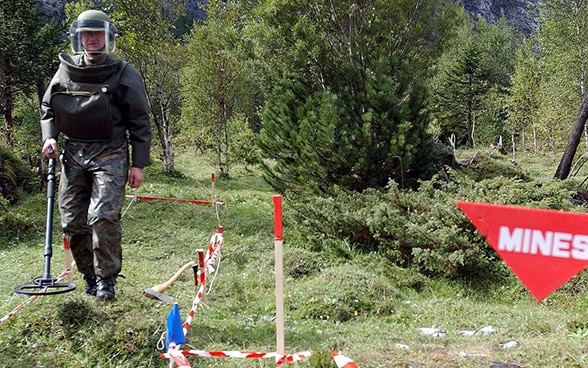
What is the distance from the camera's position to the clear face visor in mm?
3781

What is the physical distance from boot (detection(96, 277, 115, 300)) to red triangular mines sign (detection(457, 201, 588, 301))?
281cm

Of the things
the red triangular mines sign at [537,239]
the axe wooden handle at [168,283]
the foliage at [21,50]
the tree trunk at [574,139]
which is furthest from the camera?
the foliage at [21,50]

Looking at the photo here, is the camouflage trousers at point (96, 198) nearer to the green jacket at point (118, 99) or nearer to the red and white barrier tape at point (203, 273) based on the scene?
the green jacket at point (118, 99)

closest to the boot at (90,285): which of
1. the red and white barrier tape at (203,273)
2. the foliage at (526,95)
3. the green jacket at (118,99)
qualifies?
the red and white barrier tape at (203,273)

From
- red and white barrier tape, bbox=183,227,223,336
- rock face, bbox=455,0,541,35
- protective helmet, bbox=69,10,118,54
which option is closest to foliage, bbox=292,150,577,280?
red and white barrier tape, bbox=183,227,223,336

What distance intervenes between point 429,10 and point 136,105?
10.7 metres

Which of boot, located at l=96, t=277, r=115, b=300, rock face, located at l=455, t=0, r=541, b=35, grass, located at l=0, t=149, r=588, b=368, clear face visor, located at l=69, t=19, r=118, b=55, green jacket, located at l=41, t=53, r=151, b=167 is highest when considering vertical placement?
rock face, located at l=455, t=0, r=541, b=35

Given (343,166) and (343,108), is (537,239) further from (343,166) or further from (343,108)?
(343,108)

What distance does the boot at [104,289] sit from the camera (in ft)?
12.5

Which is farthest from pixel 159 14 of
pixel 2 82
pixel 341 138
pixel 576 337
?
Result: pixel 576 337

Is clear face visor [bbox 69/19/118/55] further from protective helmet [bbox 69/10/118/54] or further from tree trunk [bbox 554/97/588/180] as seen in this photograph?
tree trunk [bbox 554/97/588/180]

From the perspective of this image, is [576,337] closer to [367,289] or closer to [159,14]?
[367,289]

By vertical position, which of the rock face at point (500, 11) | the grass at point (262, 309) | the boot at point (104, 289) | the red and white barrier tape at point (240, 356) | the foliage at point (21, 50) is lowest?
the grass at point (262, 309)

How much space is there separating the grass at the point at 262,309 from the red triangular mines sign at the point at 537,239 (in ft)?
2.87
